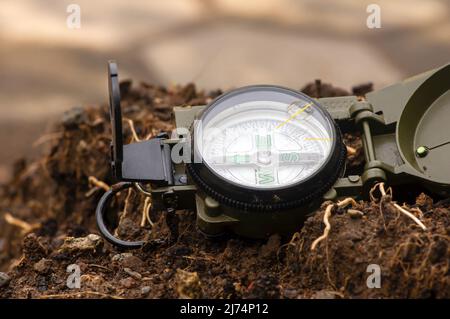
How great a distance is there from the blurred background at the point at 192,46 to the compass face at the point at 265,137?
1213mm

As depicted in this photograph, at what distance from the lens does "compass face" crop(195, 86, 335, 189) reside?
253 cm

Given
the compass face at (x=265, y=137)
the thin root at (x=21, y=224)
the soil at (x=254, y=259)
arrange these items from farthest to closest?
1. the thin root at (x=21, y=224)
2. the compass face at (x=265, y=137)
3. the soil at (x=254, y=259)

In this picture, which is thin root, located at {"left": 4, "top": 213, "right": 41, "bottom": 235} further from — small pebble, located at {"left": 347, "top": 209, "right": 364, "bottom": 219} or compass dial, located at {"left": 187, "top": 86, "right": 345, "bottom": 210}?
small pebble, located at {"left": 347, "top": 209, "right": 364, "bottom": 219}

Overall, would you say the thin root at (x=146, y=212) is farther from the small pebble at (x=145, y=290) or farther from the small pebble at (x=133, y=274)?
the small pebble at (x=145, y=290)

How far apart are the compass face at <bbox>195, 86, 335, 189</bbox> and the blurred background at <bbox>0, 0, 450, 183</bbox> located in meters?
1.21

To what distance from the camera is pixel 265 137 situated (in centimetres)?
263

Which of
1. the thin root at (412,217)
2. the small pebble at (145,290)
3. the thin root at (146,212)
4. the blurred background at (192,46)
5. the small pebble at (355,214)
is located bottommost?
the small pebble at (145,290)

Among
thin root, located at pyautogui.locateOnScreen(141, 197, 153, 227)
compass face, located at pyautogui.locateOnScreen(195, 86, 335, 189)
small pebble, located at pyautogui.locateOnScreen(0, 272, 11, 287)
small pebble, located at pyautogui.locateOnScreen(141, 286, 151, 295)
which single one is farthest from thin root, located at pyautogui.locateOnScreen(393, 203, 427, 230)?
small pebble, located at pyautogui.locateOnScreen(0, 272, 11, 287)

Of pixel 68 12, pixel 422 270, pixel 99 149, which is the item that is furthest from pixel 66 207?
pixel 422 270

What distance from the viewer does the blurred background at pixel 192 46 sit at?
402cm

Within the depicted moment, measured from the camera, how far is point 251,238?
2.53 m

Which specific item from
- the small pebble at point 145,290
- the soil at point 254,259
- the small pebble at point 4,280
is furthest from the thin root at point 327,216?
the small pebble at point 4,280

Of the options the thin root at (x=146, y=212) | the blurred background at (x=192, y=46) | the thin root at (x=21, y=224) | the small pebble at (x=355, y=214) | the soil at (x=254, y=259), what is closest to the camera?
the soil at (x=254, y=259)

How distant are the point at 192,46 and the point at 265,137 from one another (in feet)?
5.42
